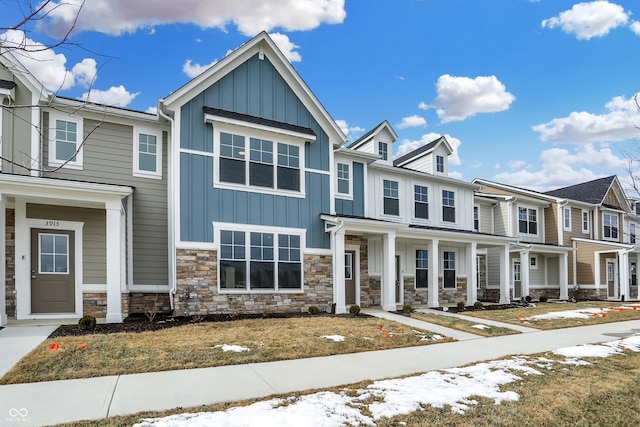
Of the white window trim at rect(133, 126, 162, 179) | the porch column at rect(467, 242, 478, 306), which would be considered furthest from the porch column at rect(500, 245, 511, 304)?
the white window trim at rect(133, 126, 162, 179)

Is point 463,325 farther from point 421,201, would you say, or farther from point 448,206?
point 448,206

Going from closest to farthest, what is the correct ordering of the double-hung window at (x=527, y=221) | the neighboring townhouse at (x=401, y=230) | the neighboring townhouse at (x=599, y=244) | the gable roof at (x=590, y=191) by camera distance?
the neighboring townhouse at (x=401, y=230), the double-hung window at (x=527, y=221), the neighboring townhouse at (x=599, y=244), the gable roof at (x=590, y=191)

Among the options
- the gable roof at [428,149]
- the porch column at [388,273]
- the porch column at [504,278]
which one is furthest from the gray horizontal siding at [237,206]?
the porch column at [504,278]

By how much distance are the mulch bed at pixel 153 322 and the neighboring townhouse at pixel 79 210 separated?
1.67ft

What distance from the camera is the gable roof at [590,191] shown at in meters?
27.3

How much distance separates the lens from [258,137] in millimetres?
13344

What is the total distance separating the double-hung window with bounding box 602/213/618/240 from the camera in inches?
1078

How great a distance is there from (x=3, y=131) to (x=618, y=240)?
33738 mm

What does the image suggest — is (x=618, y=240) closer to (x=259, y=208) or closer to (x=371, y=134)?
(x=371, y=134)

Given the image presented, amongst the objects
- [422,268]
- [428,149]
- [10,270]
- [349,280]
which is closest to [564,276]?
[422,268]

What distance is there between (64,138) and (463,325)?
40.4ft

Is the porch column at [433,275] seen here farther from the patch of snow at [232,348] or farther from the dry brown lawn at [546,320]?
the patch of snow at [232,348]

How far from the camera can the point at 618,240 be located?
2858cm

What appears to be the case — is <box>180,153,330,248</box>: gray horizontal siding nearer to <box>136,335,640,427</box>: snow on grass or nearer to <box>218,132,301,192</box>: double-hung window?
<box>218,132,301,192</box>: double-hung window
